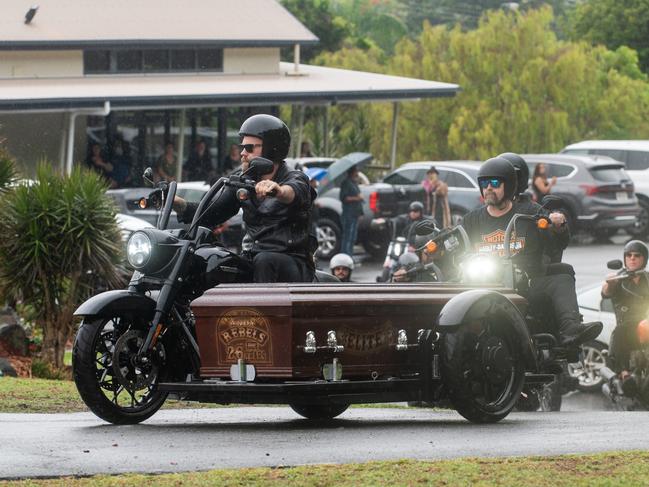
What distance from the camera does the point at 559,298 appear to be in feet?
39.8

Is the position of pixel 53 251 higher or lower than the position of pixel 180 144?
higher

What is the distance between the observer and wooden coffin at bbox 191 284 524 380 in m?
9.95

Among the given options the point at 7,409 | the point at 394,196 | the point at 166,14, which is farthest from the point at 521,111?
the point at 7,409

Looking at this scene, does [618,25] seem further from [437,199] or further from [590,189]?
[437,199]

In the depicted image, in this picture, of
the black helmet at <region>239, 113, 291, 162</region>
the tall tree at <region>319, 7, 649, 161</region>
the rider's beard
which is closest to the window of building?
the tall tree at <region>319, 7, 649, 161</region>

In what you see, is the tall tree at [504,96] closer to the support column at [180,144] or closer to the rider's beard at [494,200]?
the support column at [180,144]

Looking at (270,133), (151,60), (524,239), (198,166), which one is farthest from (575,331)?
(151,60)

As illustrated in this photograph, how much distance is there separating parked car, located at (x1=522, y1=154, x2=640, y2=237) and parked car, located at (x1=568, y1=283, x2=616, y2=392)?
14793 mm

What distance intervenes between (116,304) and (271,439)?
1207 millimetres

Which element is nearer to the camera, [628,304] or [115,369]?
[115,369]

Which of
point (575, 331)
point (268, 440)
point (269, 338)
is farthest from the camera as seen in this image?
point (575, 331)

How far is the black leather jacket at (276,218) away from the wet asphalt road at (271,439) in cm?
111

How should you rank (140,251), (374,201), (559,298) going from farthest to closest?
(374,201)
(559,298)
(140,251)

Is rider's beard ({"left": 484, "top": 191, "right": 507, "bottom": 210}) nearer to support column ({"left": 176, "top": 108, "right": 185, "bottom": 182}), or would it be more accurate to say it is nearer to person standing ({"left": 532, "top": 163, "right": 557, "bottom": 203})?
person standing ({"left": 532, "top": 163, "right": 557, "bottom": 203})
